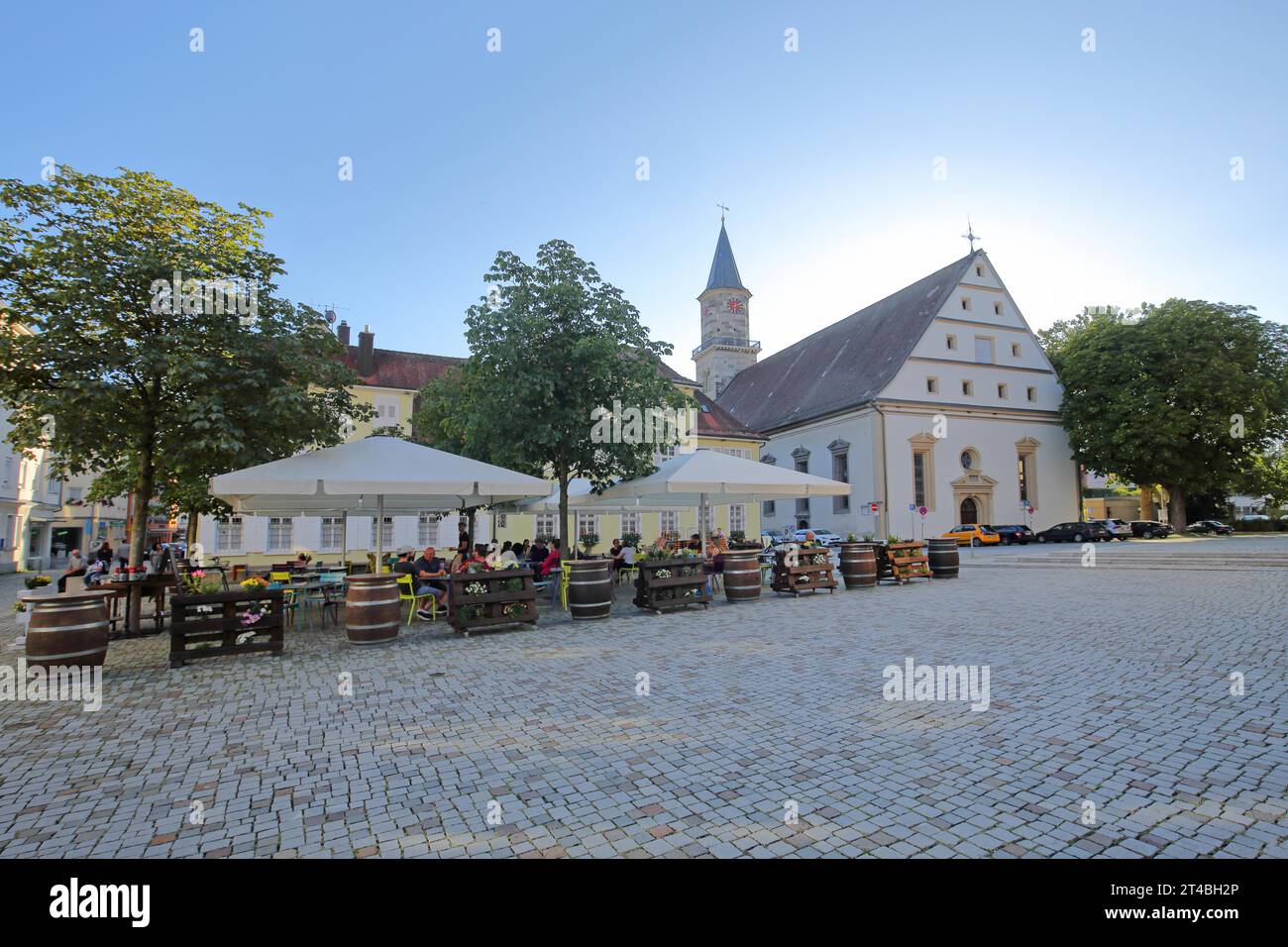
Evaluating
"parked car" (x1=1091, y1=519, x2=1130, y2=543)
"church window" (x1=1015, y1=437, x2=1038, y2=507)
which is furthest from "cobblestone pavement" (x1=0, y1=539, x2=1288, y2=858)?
"church window" (x1=1015, y1=437, x2=1038, y2=507)

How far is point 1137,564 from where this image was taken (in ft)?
67.7

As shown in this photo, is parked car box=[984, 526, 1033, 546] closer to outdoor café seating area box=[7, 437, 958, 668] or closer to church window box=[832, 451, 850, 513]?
church window box=[832, 451, 850, 513]

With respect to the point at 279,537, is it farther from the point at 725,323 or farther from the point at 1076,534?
the point at 725,323

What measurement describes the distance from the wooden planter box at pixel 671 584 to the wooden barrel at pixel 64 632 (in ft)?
24.0

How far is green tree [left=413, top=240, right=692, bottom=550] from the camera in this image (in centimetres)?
1364

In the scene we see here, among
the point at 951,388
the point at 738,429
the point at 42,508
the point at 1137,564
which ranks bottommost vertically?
the point at 1137,564

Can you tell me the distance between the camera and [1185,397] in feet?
126

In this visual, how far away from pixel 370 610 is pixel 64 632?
306 cm

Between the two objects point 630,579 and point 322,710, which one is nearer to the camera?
point 322,710

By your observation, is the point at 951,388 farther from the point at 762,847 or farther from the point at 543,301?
the point at 762,847

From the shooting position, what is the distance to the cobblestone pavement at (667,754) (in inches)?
130
